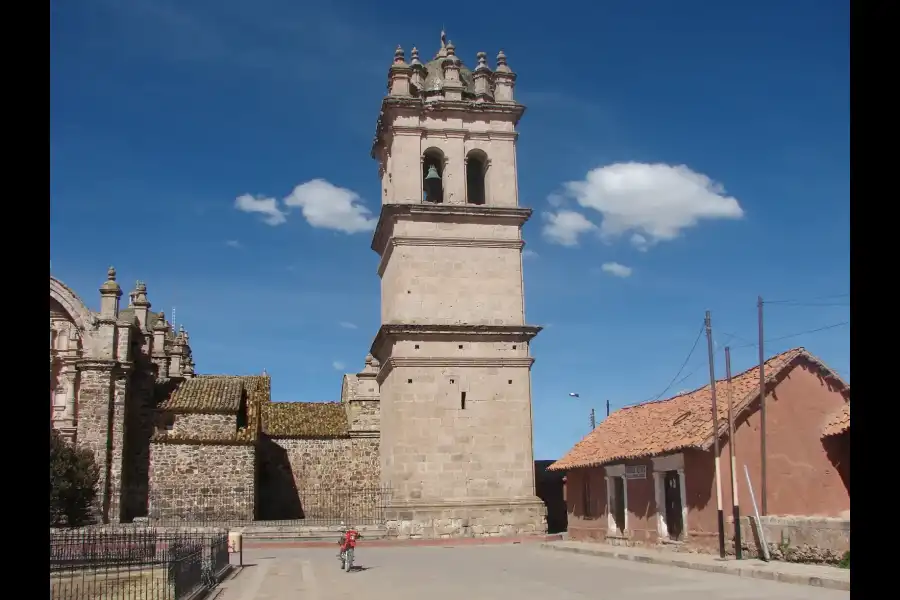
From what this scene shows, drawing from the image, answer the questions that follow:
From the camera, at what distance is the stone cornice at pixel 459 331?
2831 centimetres

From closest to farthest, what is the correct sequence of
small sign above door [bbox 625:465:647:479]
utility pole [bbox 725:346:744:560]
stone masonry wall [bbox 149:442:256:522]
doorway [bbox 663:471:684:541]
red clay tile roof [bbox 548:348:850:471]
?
utility pole [bbox 725:346:744:560]
red clay tile roof [bbox 548:348:850:471]
doorway [bbox 663:471:684:541]
small sign above door [bbox 625:465:647:479]
stone masonry wall [bbox 149:442:256:522]

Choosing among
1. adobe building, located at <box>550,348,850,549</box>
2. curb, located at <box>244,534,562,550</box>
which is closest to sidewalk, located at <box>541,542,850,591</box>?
adobe building, located at <box>550,348,850,549</box>

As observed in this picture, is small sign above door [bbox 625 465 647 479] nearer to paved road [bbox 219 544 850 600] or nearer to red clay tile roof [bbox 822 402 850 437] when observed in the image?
paved road [bbox 219 544 850 600]

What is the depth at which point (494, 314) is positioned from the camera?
29.6 meters

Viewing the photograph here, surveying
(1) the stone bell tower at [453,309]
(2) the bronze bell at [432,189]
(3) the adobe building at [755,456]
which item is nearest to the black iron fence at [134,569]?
A: (1) the stone bell tower at [453,309]

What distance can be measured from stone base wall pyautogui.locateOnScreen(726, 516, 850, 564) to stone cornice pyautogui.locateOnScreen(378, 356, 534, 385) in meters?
11.2

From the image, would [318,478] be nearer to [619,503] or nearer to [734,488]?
[619,503]

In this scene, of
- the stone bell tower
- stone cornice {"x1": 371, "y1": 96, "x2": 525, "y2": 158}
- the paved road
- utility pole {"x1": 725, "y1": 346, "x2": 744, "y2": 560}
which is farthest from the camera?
stone cornice {"x1": 371, "y1": 96, "x2": 525, "y2": 158}

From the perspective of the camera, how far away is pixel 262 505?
36.0 metres

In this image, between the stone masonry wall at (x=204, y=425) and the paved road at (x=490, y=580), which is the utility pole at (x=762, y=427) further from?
the stone masonry wall at (x=204, y=425)

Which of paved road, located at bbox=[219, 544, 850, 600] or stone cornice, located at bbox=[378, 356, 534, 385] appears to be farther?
stone cornice, located at bbox=[378, 356, 534, 385]

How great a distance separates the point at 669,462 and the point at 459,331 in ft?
30.5

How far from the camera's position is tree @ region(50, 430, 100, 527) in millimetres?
27188
